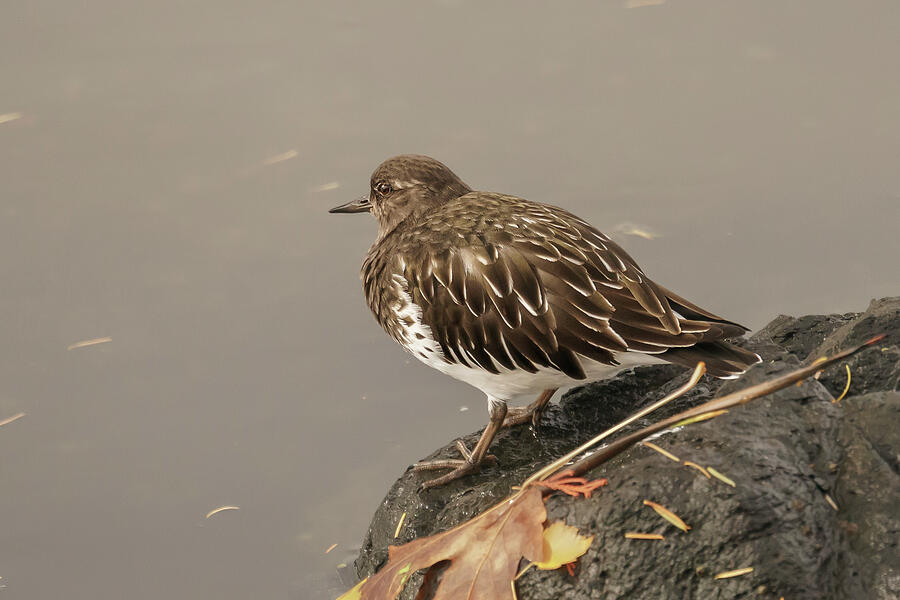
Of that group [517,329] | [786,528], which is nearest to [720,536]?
[786,528]

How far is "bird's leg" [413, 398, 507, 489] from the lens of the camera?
4277 mm

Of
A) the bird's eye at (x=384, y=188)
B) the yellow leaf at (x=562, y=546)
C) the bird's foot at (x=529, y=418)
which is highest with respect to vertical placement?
the bird's eye at (x=384, y=188)

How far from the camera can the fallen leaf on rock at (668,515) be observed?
9.09ft

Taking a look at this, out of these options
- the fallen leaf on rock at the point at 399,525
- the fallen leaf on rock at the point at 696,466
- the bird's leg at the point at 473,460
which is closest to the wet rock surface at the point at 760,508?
the fallen leaf on rock at the point at 696,466

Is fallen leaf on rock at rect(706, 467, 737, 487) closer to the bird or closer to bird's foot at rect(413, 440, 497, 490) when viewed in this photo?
the bird

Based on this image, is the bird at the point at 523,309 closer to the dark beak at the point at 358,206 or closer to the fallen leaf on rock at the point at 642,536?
the dark beak at the point at 358,206

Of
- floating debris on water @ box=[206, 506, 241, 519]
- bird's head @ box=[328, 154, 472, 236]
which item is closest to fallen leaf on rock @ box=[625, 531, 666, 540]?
bird's head @ box=[328, 154, 472, 236]

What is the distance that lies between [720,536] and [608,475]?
390mm

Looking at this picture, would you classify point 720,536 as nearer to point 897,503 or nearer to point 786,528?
point 786,528

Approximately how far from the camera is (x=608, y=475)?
3.00 m

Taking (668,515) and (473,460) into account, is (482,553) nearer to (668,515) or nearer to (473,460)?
(668,515)

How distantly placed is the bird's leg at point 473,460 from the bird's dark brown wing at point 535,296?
0.31 meters

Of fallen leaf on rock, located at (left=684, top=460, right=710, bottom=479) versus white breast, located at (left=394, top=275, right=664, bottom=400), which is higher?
fallen leaf on rock, located at (left=684, top=460, right=710, bottom=479)

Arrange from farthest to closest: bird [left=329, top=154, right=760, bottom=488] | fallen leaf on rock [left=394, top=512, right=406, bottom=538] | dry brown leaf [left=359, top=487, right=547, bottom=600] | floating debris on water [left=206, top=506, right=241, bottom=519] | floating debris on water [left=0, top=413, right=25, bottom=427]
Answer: floating debris on water [left=0, top=413, right=25, bottom=427], floating debris on water [left=206, top=506, right=241, bottom=519], fallen leaf on rock [left=394, top=512, right=406, bottom=538], bird [left=329, top=154, right=760, bottom=488], dry brown leaf [left=359, top=487, right=547, bottom=600]
